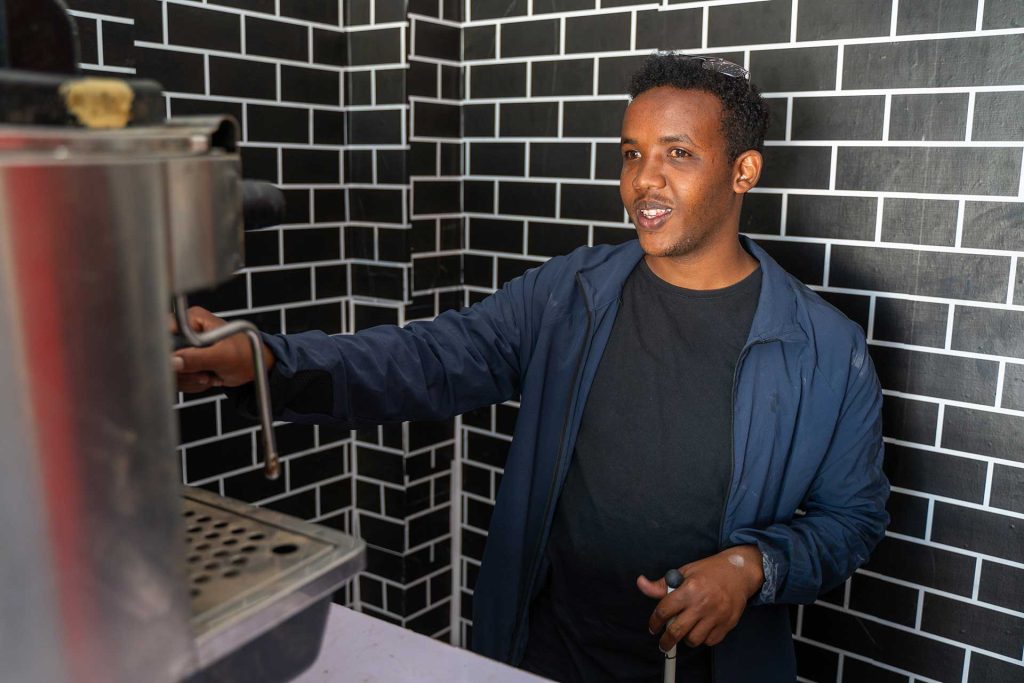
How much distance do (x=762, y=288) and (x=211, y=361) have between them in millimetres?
1010

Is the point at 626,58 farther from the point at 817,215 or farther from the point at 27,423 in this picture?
the point at 27,423

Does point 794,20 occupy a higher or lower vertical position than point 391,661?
higher

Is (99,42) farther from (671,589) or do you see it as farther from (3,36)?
(671,589)

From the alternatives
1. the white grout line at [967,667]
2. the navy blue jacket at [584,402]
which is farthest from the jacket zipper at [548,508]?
the white grout line at [967,667]

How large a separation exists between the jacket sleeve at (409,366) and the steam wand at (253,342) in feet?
1.14

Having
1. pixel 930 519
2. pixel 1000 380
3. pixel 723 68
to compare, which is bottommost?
pixel 930 519

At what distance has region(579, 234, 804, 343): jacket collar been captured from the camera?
1609 millimetres

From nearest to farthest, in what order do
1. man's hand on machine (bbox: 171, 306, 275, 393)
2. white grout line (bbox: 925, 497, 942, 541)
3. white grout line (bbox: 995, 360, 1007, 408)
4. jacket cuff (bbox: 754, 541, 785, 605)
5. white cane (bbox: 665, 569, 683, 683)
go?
man's hand on machine (bbox: 171, 306, 275, 393), white cane (bbox: 665, 569, 683, 683), jacket cuff (bbox: 754, 541, 785, 605), white grout line (bbox: 995, 360, 1007, 408), white grout line (bbox: 925, 497, 942, 541)

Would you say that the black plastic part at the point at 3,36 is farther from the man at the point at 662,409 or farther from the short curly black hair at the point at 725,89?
the short curly black hair at the point at 725,89

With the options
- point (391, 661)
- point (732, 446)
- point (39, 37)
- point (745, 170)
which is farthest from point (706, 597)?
point (39, 37)

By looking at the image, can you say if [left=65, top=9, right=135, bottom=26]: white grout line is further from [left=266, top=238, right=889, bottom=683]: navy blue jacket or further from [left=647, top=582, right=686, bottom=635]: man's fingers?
[left=647, top=582, right=686, bottom=635]: man's fingers

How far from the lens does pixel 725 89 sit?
1710 mm

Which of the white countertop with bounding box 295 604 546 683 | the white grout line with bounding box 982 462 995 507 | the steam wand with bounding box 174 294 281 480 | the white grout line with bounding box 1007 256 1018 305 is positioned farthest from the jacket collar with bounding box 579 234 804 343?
the steam wand with bounding box 174 294 281 480

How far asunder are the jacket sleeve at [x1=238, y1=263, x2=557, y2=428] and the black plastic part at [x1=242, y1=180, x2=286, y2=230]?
42 cm
